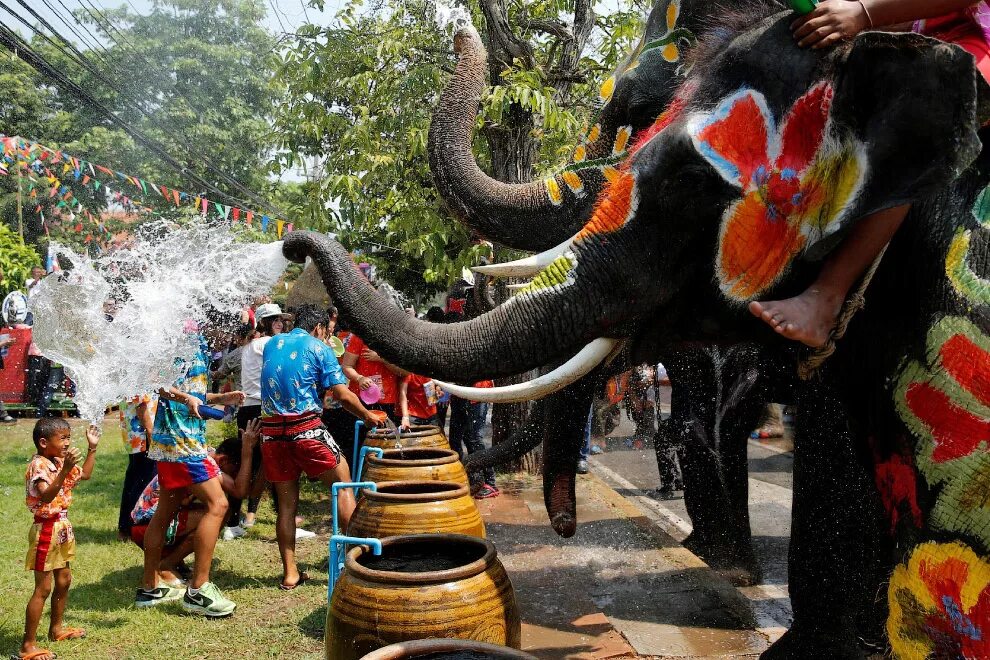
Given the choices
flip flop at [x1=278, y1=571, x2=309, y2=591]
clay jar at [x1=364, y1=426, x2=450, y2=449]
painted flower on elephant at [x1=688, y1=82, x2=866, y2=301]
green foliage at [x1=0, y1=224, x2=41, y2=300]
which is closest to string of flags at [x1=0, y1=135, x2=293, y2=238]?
green foliage at [x1=0, y1=224, x2=41, y2=300]

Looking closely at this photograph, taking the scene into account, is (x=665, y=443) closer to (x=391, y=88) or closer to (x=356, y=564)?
(x=391, y=88)

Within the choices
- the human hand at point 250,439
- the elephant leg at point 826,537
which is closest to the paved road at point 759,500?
the elephant leg at point 826,537

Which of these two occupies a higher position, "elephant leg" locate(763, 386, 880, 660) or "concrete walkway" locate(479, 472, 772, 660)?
"elephant leg" locate(763, 386, 880, 660)

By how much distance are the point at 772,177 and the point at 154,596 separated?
4.43 m

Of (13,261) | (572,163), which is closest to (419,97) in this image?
(572,163)

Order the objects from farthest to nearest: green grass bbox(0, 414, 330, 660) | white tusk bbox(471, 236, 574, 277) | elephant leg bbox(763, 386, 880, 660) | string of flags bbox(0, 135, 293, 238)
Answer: string of flags bbox(0, 135, 293, 238)
green grass bbox(0, 414, 330, 660)
elephant leg bbox(763, 386, 880, 660)
white tusk bbox(471, 236, 574, 277)

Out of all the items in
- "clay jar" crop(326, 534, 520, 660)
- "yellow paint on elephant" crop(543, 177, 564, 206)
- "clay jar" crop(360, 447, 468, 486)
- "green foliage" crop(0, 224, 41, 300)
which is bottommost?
"clay jar" crop(326, 534, 520, 660)

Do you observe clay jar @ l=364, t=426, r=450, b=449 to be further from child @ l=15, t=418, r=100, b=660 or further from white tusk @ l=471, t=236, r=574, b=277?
white tusk @ l=471, t=236, r=574, b=277

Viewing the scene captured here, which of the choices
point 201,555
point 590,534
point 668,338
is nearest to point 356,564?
point 668,338

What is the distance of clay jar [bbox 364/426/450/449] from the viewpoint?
5227 millimetres

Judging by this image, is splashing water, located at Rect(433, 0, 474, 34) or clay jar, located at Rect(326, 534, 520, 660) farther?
splashing water, located at Rect(433, 0, 474, 34)

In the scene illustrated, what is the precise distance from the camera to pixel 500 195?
3.38m

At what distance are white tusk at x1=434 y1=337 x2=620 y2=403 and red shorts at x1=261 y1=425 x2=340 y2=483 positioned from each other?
305 cm

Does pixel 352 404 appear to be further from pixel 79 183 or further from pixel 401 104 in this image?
pixel 79 183
